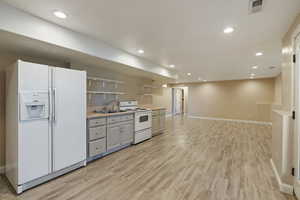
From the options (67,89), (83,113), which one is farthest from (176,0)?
(83,113)

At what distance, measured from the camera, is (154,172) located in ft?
8.66

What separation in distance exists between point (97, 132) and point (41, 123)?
3.57 ft

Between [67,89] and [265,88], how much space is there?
30.0 ft

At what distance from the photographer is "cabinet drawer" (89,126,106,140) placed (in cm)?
301

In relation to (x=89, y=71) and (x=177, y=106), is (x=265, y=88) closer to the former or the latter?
(x=177, y=106)

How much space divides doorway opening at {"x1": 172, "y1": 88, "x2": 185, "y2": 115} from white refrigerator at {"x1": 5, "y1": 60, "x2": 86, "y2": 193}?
8241 mm

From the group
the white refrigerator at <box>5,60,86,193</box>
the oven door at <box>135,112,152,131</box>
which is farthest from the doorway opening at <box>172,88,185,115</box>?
the white refrigerator at <box>5,60,86,193</box>

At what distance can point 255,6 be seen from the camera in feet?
6.05

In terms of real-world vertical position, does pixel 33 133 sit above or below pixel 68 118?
below

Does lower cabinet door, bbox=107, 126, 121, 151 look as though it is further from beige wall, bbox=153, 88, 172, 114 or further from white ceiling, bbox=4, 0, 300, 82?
beige wall, bbox=153, 88, 172, 114

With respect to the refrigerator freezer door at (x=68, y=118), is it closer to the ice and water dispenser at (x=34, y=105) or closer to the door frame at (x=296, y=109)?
the ice and water dispenser at (x=34, y=105)

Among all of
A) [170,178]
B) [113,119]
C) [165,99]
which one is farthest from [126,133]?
[165,99]

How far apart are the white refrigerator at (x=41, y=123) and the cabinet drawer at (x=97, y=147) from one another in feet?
0.79

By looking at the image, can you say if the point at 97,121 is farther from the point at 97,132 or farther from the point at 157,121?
the point at 157,121
